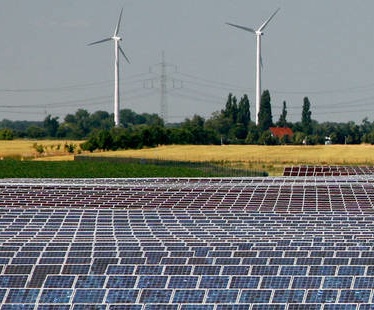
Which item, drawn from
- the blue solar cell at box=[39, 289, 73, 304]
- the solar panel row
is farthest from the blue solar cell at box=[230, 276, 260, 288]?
the solar panel row

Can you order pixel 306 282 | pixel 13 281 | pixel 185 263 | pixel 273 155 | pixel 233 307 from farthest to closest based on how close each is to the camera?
pixel 273 155
pixel 185 263
pixel 13 281
pixel 306 282
pixel 233 307

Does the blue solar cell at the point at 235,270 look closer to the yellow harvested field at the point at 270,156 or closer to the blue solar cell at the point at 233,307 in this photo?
the blue solar cell at the point at 233,307

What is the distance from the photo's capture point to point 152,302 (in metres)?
36.7

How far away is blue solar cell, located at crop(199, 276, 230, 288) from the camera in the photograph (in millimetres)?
37938

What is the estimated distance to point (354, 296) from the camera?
36.8 metres

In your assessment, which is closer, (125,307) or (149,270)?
(125,307)

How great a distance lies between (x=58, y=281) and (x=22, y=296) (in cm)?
152

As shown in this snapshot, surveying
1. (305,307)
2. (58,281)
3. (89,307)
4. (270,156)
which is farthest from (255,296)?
(270,156)

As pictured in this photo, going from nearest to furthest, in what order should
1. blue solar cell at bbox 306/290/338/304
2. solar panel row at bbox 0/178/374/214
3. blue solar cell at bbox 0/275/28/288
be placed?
blue solar cell at bbox 306/290/338/304, blue solar cell at bbox 0/275/28/288, solar panel row at bbox 0/178/374/214

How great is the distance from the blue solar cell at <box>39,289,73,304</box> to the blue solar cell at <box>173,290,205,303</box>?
365 centimetres

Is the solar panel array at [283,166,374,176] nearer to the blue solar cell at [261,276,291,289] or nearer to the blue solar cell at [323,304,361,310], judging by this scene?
the blue solar cell at [261,276,291,289]

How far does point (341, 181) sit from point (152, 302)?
5809cm

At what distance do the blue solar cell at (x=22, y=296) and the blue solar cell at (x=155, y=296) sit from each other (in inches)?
146

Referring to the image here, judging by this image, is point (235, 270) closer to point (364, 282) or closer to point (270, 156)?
point (364, 282)
